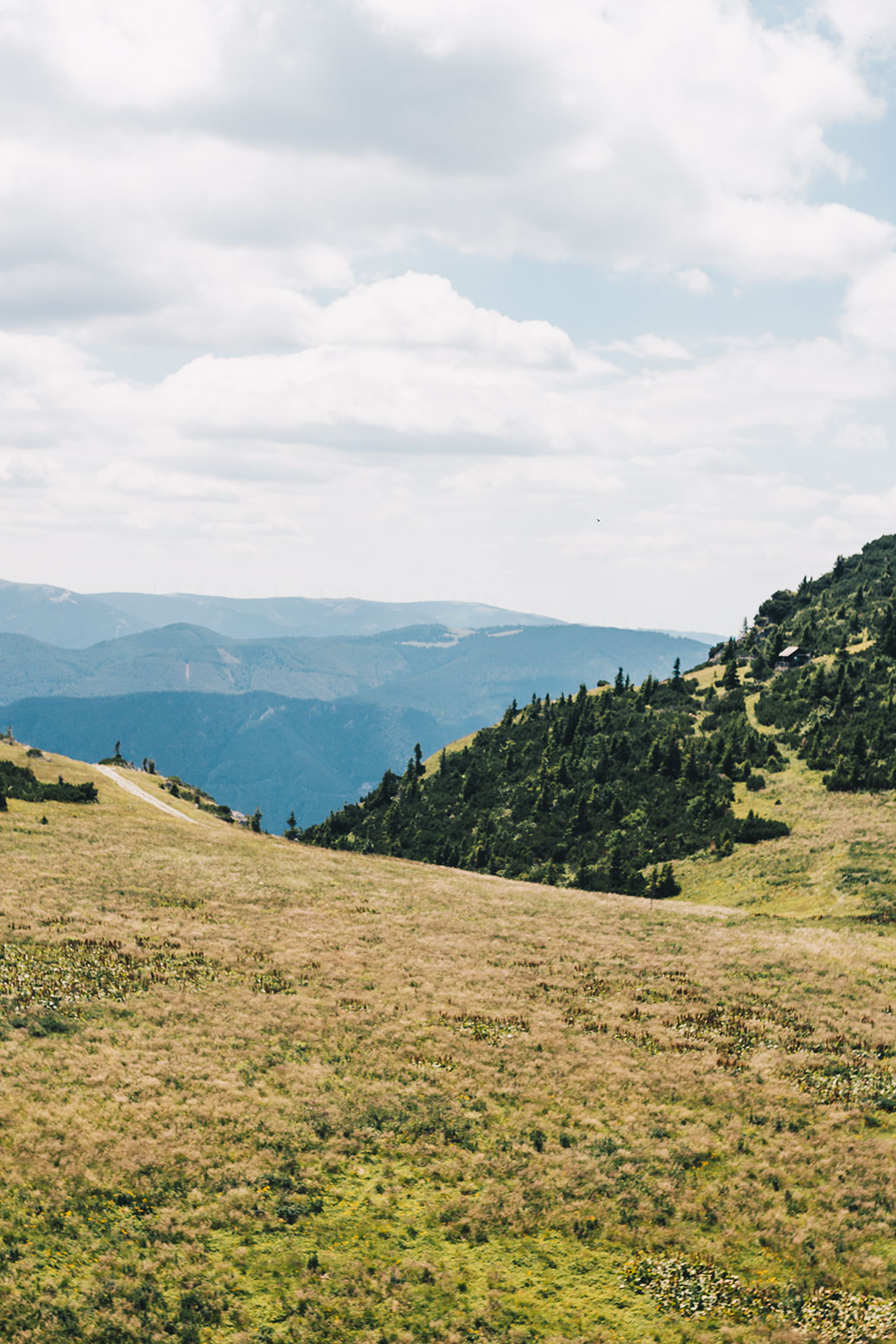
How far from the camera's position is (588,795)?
9912cm

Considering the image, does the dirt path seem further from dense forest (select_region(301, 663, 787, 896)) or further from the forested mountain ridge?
the forested mountain ridge

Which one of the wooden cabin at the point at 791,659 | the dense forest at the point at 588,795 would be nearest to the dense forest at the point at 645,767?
the dense forest at the point at 588,795

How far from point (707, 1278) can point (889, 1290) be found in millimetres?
3655

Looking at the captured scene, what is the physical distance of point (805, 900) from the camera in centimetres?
5469

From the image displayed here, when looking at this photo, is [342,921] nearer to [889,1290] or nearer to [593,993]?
[593,993]

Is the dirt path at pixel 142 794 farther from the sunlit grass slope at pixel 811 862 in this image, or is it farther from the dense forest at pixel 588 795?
the sunlit grass slope at pixel 811 862

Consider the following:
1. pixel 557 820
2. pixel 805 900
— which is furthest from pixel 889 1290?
pixel 557 820

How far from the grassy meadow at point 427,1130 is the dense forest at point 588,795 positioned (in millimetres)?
39836

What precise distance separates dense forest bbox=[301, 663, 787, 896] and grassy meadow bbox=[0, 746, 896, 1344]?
39836 millimetres

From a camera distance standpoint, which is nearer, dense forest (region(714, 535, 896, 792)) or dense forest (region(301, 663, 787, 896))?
dense forest (region(301, 663, 787, 896))

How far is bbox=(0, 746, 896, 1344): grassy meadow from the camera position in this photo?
15398 mm

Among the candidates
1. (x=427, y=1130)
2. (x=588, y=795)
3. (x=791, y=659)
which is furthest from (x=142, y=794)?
(x=791, y=659)

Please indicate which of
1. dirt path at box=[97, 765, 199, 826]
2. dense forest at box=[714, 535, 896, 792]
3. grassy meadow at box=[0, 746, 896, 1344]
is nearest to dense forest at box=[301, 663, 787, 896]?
dense forest at box=[714, 535, 896, 792]

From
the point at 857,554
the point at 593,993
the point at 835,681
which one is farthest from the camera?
the point at 857,554
